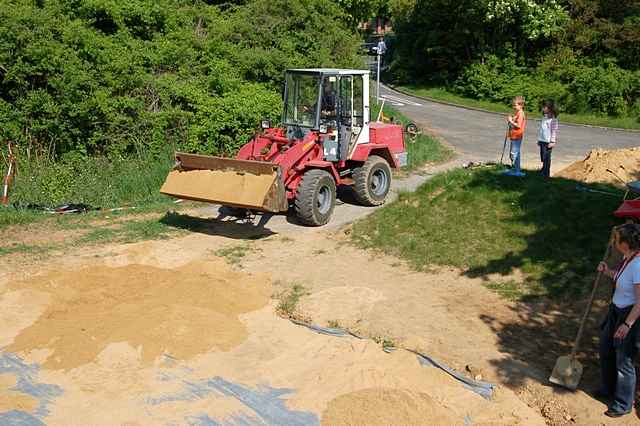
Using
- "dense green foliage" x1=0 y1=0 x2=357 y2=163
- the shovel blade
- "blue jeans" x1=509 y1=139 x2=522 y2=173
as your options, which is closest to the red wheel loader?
"blue jeans" x1=509 y1=139 x2=522 y2=173

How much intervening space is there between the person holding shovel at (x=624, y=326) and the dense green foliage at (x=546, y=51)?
22992mm

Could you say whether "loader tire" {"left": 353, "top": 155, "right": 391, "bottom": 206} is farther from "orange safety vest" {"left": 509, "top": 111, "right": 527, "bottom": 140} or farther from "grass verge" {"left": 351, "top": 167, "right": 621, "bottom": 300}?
"orange safety vest" {"left": 509, "top": 111, "right": 527, "bottom": 140}

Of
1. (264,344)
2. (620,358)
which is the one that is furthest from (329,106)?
(620,358)

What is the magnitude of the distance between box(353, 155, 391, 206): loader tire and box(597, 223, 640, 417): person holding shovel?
7.29 meters

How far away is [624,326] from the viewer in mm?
5719

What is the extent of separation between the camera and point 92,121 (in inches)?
576

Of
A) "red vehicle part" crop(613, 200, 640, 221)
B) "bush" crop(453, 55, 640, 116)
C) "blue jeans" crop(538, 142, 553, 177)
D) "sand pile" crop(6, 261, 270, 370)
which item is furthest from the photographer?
"bush" crop(453, 55, 640, 116)

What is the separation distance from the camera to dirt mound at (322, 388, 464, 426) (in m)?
5.83

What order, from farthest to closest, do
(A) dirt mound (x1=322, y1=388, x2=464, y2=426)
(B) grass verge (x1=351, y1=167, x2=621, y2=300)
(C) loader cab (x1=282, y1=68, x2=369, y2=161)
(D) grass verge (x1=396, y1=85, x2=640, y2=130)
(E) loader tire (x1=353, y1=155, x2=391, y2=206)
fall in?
(D) grass verge (x1=396, y1=85, x2=640, y2=130) → (E) loader tire (x1=353, y1=155, x2=391, y2=206) → (C) loader cab (x1=282, y1=68, x2=369, y2=161) → (B) grass verge (x1=351, y1=167, x2=621, y2=300) → (A) dirt mound (x1=322, y1=388, x2=464, y2=426)

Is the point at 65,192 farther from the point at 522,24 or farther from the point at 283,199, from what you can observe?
the point at 522,24

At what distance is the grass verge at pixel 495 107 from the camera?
84.5 ft

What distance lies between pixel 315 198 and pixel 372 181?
2288mm

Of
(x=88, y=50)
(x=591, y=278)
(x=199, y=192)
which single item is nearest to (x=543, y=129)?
(x=591, y=278)

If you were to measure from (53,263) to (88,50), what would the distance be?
704 cm
